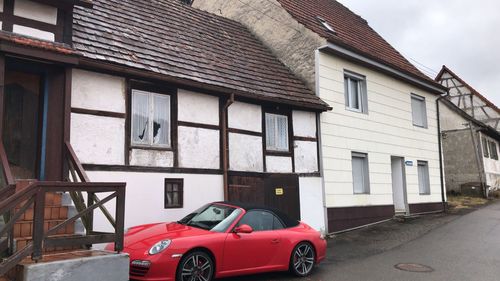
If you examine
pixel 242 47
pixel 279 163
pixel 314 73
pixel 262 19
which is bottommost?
pixel 279 163

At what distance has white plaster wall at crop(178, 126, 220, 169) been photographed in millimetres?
9984

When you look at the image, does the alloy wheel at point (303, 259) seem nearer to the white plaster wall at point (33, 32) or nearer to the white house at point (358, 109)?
the white house at point (358, 109)

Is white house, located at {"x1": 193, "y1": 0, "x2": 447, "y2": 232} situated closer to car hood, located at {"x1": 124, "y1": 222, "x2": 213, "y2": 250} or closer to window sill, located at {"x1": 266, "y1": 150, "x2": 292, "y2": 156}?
window sill, located at {"x1": 266, "y1": 150, "x2": 292, "y2": 156}

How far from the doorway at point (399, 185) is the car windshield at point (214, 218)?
1026 cm

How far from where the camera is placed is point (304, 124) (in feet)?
42.6

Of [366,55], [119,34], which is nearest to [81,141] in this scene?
[119,34]

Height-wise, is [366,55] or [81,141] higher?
[366,55]

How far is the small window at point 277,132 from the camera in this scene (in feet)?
40.2

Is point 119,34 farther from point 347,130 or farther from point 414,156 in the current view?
point 414,156

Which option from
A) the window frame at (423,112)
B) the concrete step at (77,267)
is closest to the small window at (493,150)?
the window frame at (423,112)

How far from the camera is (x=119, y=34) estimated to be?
33.3 feet

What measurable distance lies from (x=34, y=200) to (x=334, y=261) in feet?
20.8

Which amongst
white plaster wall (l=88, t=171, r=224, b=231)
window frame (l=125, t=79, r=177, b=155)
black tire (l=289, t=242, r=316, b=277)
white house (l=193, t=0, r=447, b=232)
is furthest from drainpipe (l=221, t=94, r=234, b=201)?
white house (l=193, t=0, r=447, b=232)

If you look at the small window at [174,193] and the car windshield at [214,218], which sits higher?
the small window at [174,193]
